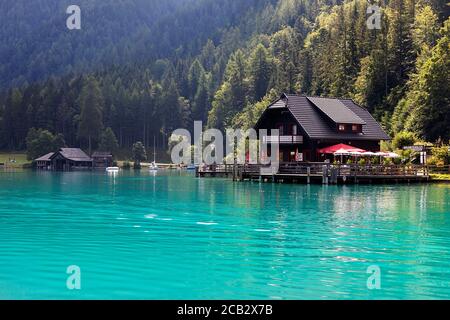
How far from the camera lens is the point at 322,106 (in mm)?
72312

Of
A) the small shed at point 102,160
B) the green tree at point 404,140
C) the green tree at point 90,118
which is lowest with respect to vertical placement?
the small shed at point 102,160

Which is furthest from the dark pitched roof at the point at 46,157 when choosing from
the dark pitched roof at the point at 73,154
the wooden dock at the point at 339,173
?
the wooden dock at the point at 339,173

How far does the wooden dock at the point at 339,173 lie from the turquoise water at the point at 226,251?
24132 mm

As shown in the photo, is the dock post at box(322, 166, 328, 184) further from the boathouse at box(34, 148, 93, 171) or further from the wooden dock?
the boathouse at box(34, 148, 93, 171)

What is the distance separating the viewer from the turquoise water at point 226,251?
14625 millimetres

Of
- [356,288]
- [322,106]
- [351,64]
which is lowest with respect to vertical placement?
[356,288]

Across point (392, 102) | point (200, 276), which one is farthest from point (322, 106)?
point (200, 276)

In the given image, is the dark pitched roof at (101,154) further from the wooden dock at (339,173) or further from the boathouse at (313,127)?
the wooden dock at (339,173)

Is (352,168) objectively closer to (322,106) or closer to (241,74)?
(322,106)

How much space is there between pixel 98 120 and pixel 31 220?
14727cm
